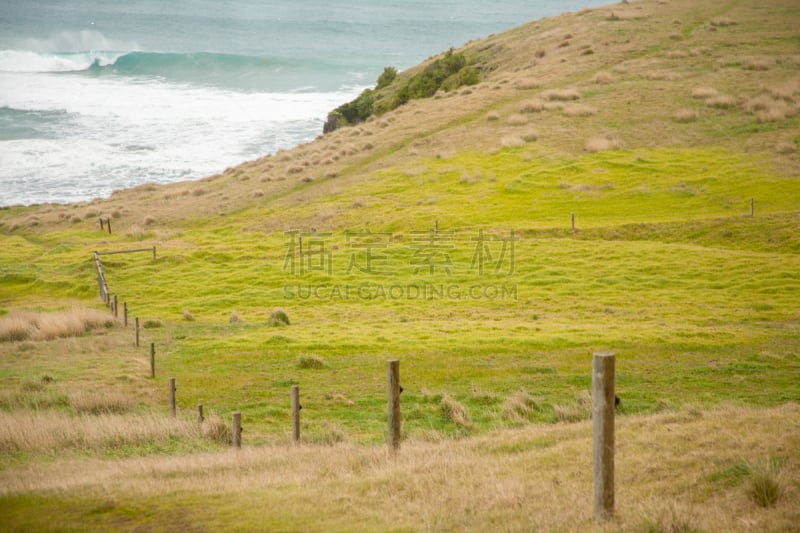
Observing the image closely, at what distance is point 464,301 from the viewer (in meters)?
34.1

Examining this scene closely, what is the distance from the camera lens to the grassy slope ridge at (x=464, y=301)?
11.5 metres

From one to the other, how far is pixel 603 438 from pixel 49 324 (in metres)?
28.8

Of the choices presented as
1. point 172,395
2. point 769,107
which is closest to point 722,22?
point 769,107

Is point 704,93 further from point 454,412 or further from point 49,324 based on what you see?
point 49,324

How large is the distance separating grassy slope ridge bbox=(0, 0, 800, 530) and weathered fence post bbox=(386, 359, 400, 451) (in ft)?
1.75

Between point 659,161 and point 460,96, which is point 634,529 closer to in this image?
point 659,161

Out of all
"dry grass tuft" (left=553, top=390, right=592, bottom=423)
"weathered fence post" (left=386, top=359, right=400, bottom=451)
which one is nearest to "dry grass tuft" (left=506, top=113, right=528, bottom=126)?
"dry grass tuft" (left=553, top=390, right=592, bottom=423)

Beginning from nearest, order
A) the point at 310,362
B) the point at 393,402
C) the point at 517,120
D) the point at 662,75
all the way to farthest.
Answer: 1. the point at 393,402
2. the point at 310,362
3. the point at 517,120
4. the point at 662,75

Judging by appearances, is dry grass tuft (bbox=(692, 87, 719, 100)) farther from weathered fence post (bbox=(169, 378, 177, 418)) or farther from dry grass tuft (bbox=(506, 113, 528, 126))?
weathered fence post (bbox=(169, 378, 177, 418))

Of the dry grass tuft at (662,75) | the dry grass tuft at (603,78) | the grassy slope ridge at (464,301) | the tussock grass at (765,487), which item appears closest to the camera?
the tussock grass at (765,487)

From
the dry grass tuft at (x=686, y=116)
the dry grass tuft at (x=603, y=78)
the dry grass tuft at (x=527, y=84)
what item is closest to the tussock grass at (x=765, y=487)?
the dry grass tuft at (x=686, y=116)

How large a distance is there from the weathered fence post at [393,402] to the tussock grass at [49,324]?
22557mm

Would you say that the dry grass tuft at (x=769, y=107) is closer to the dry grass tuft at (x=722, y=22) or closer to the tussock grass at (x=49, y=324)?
the dry grass tuft at (x=722, y=22)

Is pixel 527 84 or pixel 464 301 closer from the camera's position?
pixel 464 301
